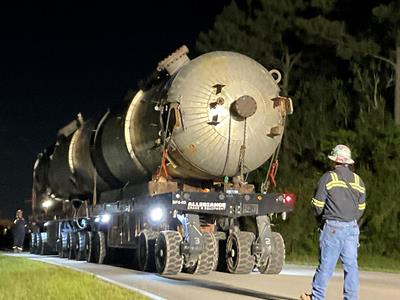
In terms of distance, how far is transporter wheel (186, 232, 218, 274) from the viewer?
598 inches

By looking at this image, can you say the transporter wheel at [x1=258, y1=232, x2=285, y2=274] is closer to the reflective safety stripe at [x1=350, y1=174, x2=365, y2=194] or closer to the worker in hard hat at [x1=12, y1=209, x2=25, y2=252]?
the reflective safety stripe at [x1=350, y1=174, x2=365, y2=194]

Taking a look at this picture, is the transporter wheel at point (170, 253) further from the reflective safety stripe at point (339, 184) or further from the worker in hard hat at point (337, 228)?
the reflective safety stripe at point (339, 184)

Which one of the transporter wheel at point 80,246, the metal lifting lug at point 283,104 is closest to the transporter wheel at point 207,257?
the metal lifting lug at point 283,104

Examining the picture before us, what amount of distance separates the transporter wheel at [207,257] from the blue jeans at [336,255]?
258 inches

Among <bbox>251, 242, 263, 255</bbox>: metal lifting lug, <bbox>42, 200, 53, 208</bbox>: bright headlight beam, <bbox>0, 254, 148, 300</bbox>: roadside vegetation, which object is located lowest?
<bbox>0, 254, 148, 300</bbox>: roadside vegetation

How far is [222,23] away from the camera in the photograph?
39.4 meters

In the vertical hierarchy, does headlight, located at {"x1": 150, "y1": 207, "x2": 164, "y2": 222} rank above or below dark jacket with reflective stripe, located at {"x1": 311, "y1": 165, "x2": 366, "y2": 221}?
above

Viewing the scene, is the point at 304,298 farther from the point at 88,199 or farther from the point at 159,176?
the point at 88,199

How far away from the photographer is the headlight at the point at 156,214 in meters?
15.5

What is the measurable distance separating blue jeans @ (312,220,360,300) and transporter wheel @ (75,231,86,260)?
1344 cm

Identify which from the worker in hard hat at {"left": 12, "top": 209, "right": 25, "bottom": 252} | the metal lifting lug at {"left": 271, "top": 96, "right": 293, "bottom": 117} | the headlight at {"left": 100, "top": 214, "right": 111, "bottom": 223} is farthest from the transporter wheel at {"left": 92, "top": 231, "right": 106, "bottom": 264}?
the worker in hard hat at {"left": 12, "top": 209, "right": 25, "bottom": 252}

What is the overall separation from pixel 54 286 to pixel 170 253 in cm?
361

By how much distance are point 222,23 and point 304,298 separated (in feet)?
104

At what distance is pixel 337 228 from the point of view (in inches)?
341
